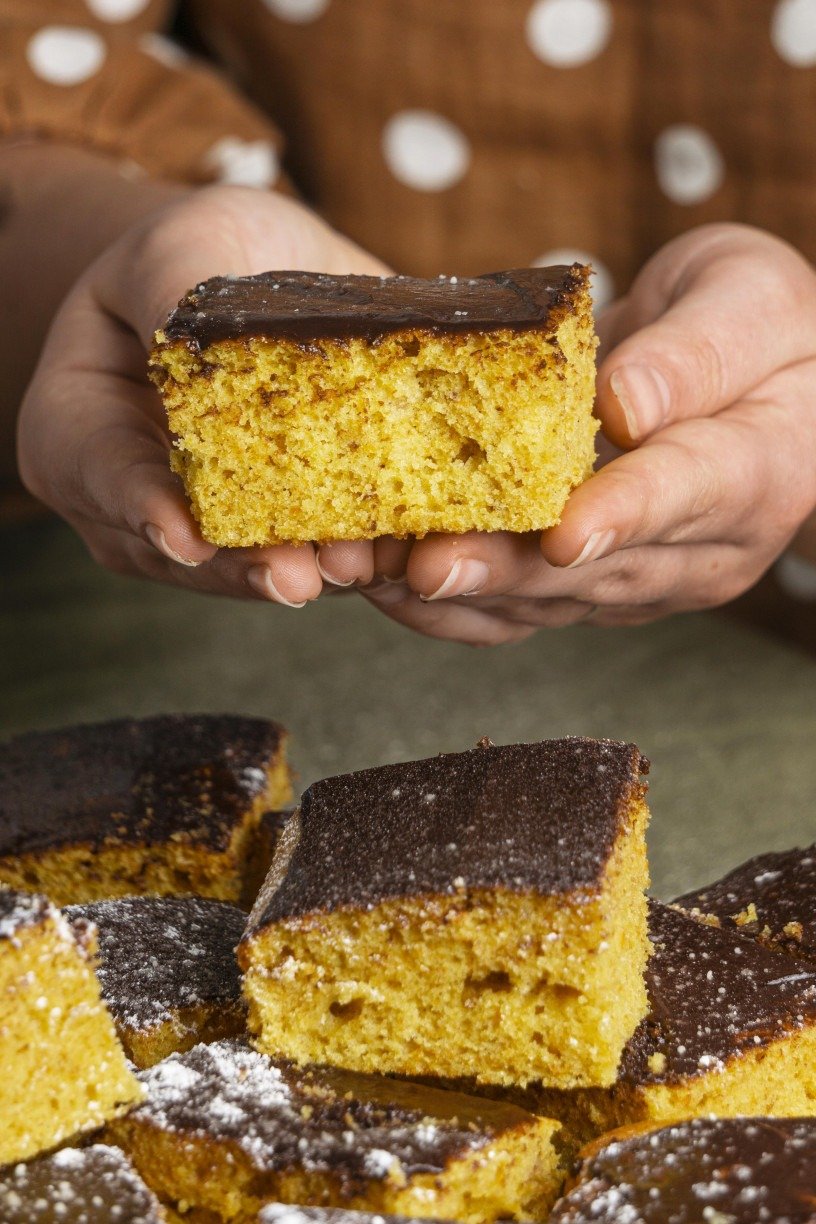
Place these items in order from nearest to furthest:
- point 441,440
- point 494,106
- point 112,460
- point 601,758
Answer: point 601,758, point 441,440, point 112,460, point 494,106

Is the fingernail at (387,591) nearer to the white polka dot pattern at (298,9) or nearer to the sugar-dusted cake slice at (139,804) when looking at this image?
the sugar-dusted cake slice at (139,804)

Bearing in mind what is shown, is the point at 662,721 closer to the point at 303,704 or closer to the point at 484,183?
the point at 303,704

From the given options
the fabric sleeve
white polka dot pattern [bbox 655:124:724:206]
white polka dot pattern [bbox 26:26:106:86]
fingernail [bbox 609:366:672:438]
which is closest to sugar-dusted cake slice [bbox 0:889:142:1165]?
fingernail [bbox 609:366:672:438]

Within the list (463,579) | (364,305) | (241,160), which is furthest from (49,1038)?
(241,160)

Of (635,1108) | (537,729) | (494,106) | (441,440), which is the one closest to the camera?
(635,1108)

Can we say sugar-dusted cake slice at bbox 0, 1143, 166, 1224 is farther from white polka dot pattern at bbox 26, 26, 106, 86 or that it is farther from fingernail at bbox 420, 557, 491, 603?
white polka dot pattern at bbox 26, 26, 106, 86

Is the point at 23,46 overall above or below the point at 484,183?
above

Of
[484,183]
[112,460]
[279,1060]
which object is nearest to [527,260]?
[484,183]
